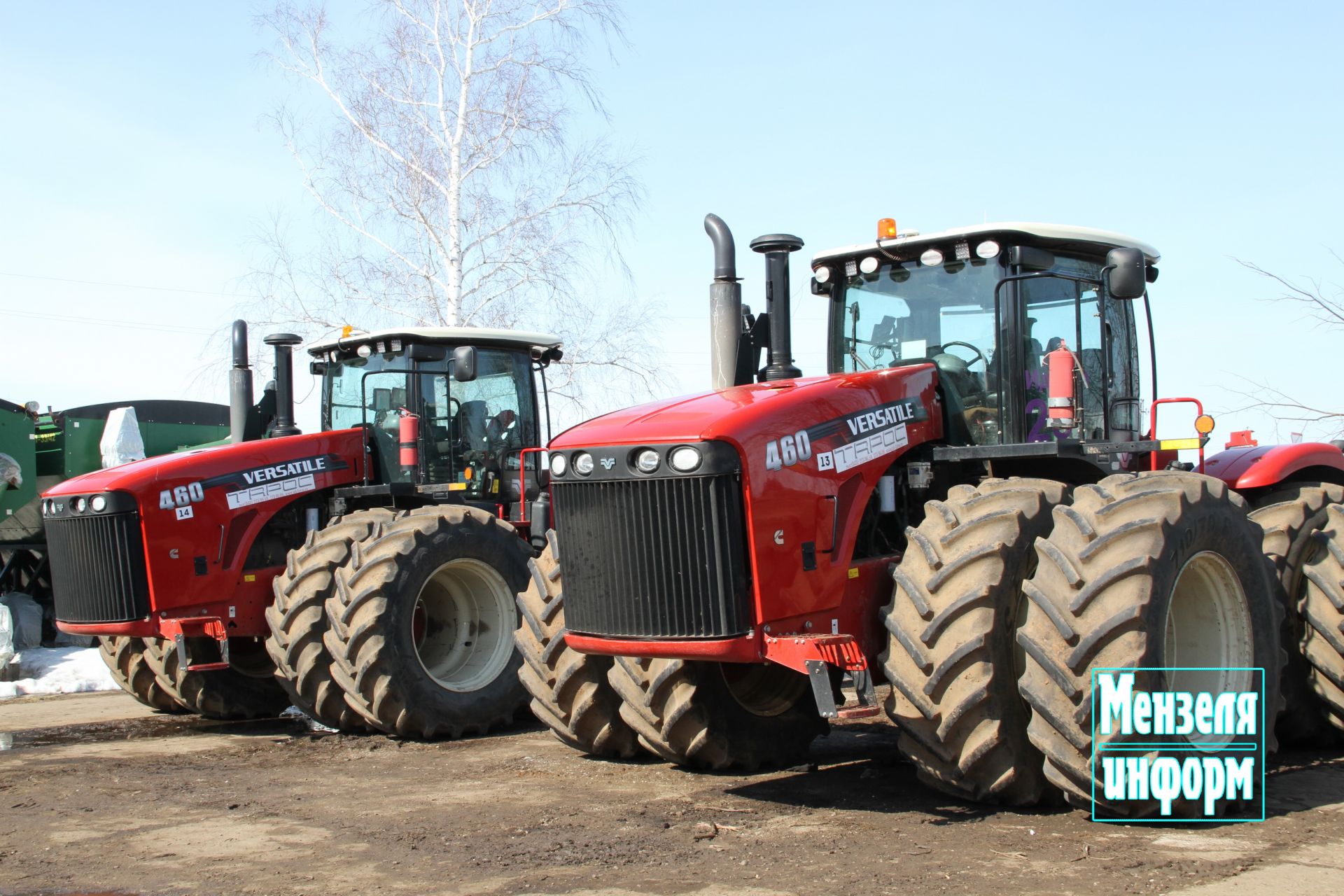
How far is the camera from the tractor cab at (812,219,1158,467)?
7.04 metres

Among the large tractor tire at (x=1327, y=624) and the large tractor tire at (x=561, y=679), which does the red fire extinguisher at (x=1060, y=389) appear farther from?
the large tractor tire at (x=561, y=679)

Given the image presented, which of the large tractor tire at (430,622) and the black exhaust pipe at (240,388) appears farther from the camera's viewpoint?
the black exhaust pipe at (240,388)

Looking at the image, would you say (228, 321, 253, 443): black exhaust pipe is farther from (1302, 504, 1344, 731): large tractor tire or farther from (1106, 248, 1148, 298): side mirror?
(1302, 504, 1344, 731): large tractor tire

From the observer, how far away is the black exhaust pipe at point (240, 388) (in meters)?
11.1

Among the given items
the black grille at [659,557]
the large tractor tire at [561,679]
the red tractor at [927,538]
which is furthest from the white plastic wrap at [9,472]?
the black grille at [659,557]

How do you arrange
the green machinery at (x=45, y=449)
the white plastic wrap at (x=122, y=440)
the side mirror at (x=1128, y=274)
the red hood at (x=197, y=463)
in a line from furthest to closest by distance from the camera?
the white plastic wrap at (x=122, y=440)
the green machinery at (x=45, y=449)
the red hood at (x=197, y=463)
the side mirror at (x=1128, y=274)

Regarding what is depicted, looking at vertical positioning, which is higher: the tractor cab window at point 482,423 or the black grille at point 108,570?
the tractor cab window at point 482,423

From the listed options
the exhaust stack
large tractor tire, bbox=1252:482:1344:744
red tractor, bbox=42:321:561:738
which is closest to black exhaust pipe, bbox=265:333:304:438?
red tractor, bbox=42:321:561:738

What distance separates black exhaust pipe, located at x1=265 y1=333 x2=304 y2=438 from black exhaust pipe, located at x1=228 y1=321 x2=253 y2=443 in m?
0.27

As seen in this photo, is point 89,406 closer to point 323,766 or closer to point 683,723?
point 323,766

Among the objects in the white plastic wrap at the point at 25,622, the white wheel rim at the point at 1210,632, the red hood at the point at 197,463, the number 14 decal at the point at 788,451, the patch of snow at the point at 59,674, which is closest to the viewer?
the number 14 decal at the point at 788,451

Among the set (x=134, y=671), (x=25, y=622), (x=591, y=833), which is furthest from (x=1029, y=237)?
(x=25, y=622)

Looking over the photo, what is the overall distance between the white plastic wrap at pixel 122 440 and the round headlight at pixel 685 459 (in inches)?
480

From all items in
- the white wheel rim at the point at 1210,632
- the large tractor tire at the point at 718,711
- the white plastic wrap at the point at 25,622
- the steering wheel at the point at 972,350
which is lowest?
the white plastic wrap at the point at 25,622
